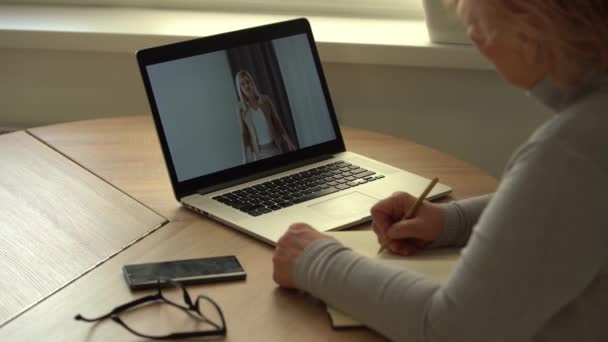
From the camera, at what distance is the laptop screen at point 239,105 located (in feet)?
4.85

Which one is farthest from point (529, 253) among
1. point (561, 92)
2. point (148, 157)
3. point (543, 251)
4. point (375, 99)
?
point (375, 99)

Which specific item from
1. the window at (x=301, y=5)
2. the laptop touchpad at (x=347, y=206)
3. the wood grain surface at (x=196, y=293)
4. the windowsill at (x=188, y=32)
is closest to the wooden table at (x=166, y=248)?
the wood grain surface at (x=196, y=293)

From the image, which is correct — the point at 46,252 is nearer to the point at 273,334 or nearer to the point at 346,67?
the point at 273,334

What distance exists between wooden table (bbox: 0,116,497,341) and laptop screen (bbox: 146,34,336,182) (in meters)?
0.09

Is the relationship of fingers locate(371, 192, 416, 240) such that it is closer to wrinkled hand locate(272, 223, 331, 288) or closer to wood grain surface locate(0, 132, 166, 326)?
wrinkled hand locate(272, 223, 331, 288)

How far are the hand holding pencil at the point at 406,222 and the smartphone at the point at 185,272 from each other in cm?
20

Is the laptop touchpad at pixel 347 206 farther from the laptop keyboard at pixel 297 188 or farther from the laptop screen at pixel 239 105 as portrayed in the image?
the laptop screen at pixel 239 105

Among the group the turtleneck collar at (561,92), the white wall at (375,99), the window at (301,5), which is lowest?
the white wall at (375,99)

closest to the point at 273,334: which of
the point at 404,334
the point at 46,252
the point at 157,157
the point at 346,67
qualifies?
the point at 404,334

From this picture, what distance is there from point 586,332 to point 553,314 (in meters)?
0.06

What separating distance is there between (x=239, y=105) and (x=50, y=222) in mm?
359

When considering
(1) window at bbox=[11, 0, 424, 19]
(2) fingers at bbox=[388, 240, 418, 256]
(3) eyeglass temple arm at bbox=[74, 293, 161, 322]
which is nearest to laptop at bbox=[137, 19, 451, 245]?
(2) fingers at bbox=[388, 240, 418, 256]

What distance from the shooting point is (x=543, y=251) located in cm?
94

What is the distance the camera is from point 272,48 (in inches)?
62.9
